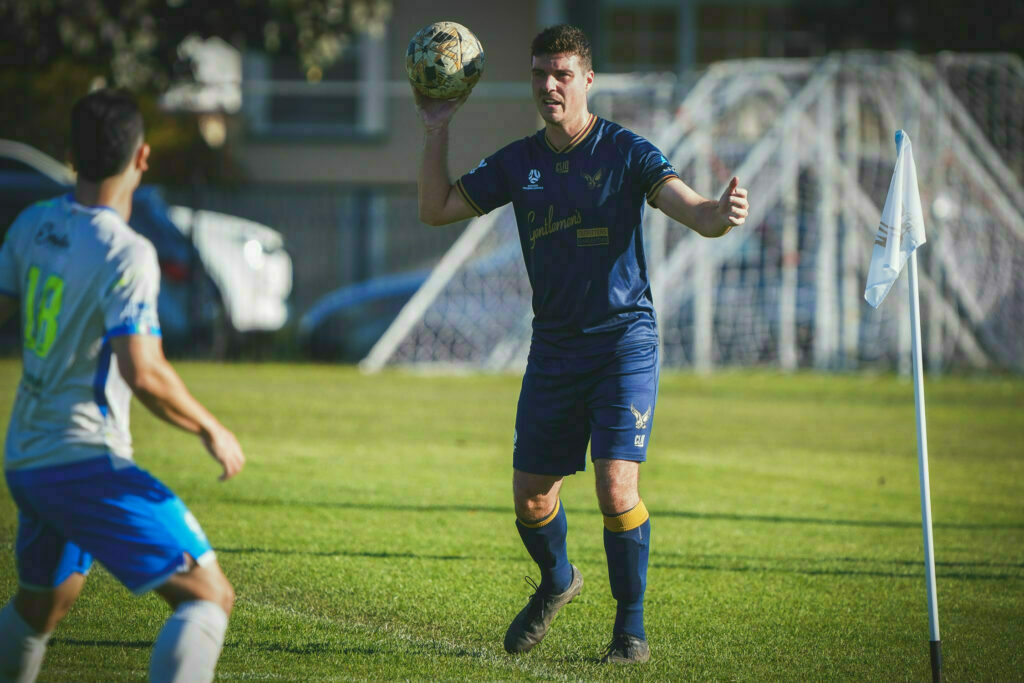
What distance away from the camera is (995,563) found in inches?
271

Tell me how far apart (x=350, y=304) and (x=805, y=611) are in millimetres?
13318

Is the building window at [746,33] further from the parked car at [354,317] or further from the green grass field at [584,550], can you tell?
the green grass field at [584,550]

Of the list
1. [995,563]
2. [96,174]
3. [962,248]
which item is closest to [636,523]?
[96,174]

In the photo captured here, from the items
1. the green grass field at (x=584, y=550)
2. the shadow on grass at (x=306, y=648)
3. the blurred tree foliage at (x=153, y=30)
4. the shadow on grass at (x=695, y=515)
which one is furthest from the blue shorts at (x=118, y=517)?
the blurred tree foliage at (x=153, y=30)

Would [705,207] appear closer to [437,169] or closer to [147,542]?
[437,169]

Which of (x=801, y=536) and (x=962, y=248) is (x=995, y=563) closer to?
(x=801, y=536)

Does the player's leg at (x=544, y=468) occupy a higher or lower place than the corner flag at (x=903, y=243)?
lower

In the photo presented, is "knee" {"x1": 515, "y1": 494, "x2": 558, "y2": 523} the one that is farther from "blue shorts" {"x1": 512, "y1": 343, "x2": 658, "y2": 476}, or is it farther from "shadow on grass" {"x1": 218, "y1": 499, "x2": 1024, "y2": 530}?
"shadow on grass" {"x1": 218, "y1": 499, "x2": 1024, "y2": 530}

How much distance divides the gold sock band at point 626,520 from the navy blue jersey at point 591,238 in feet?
2.30

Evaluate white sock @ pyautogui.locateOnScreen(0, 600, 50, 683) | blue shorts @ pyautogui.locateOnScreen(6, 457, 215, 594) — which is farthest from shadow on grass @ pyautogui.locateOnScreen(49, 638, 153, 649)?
blue shorts @ pyautogui.locateOnScreen(6, 457, 215, 594)

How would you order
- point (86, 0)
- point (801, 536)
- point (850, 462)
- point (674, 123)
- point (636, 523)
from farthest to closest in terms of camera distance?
point (674, 123) < point (86, 0) < point (850, 462) < point (801, 536) < point (636, 523)

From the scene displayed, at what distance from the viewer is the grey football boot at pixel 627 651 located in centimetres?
482

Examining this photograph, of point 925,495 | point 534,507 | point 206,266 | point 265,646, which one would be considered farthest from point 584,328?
point 206,266

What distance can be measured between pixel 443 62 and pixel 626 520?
2.16m
